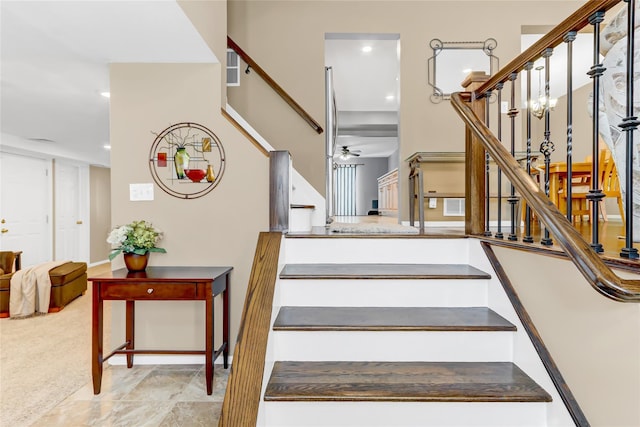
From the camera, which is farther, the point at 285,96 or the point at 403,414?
the point at 285,96

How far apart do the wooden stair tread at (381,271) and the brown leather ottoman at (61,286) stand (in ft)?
11.9

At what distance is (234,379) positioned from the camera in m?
1.34

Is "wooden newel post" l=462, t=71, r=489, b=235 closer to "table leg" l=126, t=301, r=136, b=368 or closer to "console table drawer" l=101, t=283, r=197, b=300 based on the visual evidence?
"console table drawer" l=101, t=283, r=197, b=300

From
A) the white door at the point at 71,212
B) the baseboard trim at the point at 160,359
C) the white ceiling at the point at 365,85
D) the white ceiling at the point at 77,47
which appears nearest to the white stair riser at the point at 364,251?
the baseboard trim at the point at 160,359

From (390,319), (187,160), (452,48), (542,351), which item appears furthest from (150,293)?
(452,48)

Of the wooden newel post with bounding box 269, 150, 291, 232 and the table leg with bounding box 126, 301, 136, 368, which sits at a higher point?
the wooden newel post with bounding box 269, 150, 291, 232

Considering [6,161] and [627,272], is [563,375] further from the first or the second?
[6,161]

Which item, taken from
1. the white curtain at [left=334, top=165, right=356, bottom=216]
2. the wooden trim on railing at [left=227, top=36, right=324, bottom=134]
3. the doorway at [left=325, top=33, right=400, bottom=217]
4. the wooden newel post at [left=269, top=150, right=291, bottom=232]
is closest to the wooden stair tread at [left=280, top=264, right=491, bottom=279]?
the wooden newel post at [left=269, top=150, right=291, bottom=232]

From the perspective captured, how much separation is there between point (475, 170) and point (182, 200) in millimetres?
2095

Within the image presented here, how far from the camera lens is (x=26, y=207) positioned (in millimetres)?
6230

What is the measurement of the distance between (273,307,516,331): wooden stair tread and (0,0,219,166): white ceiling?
1.80 meters

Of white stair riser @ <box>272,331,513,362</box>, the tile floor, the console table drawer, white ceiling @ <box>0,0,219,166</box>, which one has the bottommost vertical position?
the tile floor

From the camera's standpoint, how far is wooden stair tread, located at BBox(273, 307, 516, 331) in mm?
1763

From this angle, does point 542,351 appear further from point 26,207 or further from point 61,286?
point 26,207
